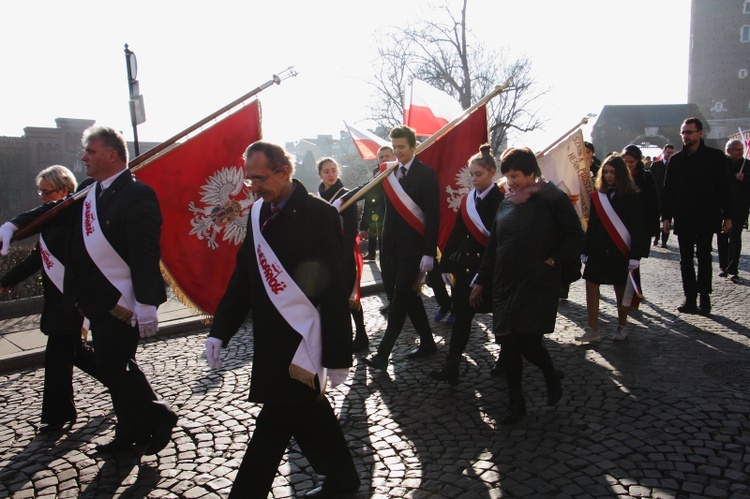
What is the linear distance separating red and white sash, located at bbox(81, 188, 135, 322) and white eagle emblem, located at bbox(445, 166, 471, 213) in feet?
12.6

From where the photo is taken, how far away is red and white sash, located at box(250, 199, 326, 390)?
8.84ft

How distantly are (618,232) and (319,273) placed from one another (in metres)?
3.86

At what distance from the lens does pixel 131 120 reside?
10.5 meters

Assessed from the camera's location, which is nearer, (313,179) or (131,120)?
(131,120)

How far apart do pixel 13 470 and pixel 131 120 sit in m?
8.05

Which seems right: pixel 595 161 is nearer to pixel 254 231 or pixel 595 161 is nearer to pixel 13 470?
pixel 254 231

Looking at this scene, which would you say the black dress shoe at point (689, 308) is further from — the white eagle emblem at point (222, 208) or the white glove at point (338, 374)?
the white glove at point (338, 374)

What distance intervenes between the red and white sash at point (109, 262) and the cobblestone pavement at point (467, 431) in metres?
0.98

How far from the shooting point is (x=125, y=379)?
3660 millimetres

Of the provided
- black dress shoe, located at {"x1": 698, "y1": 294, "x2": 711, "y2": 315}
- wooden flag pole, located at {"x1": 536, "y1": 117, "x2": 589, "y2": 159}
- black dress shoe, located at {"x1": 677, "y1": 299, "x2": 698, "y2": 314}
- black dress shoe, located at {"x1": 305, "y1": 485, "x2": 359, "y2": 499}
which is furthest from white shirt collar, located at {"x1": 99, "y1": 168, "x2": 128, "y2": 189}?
black dress shoe, located at {"x1": 698, "y1": 294, "x2": 711, "y2": 315}

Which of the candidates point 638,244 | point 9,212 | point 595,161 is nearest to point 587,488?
point 638,244

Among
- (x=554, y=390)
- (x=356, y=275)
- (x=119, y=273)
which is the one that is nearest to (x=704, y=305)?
(x=554, y=390)

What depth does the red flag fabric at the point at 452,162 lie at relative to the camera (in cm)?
657

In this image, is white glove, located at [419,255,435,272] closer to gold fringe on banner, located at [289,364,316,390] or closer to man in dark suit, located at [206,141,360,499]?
man in dark suit, located at [206,141,360,499]
